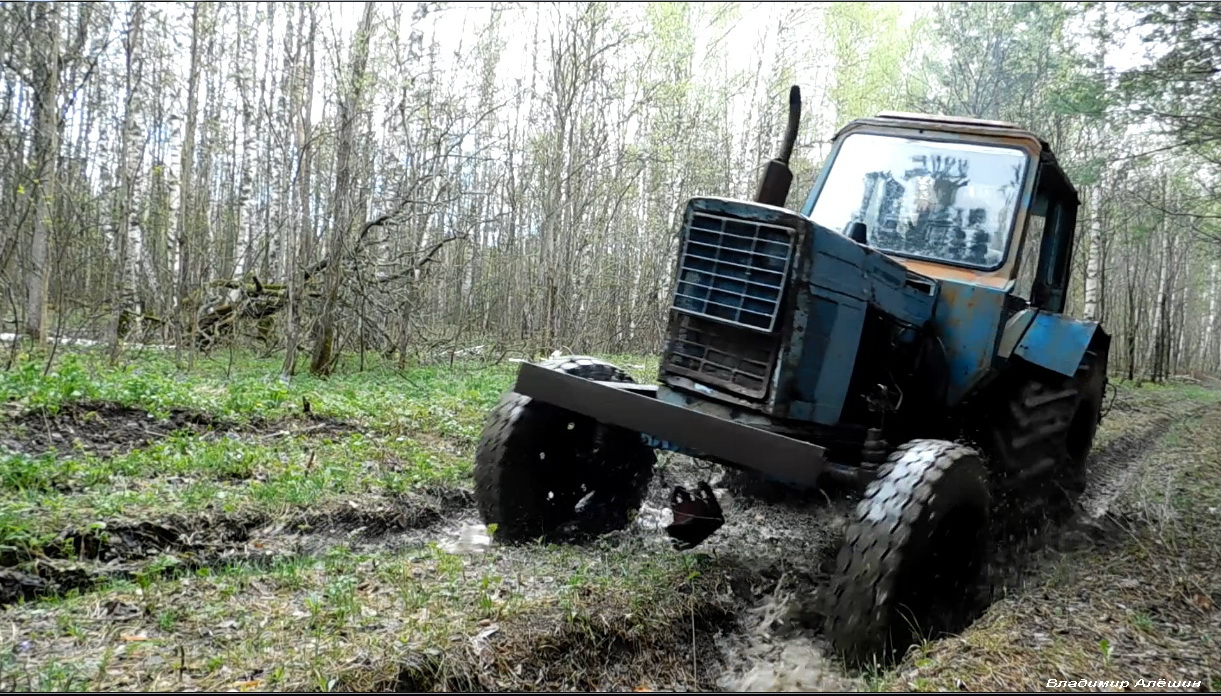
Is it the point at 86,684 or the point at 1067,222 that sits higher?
the point at 1067,222

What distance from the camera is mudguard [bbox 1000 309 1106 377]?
4785mm

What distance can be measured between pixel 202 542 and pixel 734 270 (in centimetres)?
318

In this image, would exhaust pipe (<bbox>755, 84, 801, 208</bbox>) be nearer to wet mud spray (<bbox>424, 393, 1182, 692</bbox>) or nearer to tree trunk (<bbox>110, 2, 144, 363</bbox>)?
wet mud spray (<bbox>424, 393, 1182, 692</bbox>)

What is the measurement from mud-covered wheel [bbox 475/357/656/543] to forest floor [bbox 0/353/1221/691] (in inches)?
Result: 8.1

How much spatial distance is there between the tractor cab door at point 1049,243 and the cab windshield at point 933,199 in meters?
0.29

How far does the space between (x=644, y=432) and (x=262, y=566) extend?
6.91ft

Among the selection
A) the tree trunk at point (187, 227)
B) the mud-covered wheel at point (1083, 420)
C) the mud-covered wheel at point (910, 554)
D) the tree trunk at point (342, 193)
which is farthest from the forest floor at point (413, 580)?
the tree trunk at point (342, 193)

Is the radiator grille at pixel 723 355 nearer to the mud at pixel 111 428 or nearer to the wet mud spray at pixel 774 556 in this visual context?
the wet mud spray at pixel 774 556

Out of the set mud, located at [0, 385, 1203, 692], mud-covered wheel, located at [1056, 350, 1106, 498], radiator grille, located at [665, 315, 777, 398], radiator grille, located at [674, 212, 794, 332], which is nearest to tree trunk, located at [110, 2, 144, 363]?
mud, located at [0, 385, 1203, 692]

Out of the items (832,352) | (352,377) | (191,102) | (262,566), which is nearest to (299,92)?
(352,377)

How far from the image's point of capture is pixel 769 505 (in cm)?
598

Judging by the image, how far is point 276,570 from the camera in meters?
3.94

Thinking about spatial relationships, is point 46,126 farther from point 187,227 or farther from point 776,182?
point 776,182

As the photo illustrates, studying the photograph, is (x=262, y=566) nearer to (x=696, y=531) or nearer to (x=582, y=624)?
(x=582, y=624)
